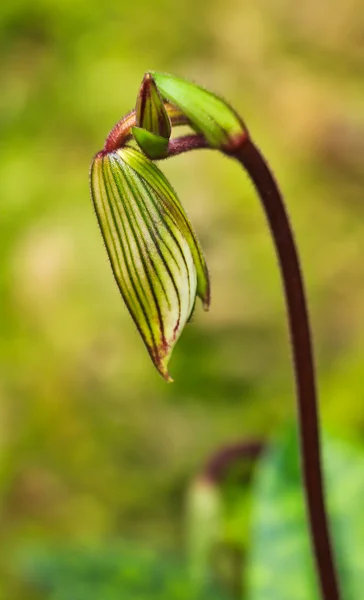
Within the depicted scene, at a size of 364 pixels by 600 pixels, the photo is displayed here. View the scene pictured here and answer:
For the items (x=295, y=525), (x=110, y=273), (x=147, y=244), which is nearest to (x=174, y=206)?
(x=147, y=244)

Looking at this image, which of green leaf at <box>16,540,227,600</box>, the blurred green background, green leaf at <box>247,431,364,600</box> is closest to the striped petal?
green leaf at <box>247,431,364,600</box>

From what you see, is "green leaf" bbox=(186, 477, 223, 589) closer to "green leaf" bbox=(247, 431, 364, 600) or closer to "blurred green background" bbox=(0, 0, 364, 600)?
"green leaf" bbox=(247, 431, 364, 600)

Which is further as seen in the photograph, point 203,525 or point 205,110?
point 203,525

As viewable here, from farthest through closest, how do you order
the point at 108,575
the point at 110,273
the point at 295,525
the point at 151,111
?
the point at 110,273 < the point at 108,575 < the point at 295,525 < the point at 151,111

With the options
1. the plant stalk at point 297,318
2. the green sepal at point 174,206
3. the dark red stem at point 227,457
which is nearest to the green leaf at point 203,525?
the dark red stem at point 227,457

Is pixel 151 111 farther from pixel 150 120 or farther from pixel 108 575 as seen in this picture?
pixel 108 575

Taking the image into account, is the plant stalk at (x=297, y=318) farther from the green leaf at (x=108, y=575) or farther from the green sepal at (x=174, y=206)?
the green leaf at (x=108, y=575)

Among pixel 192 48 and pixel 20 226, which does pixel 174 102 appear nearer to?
pixel 20 226
